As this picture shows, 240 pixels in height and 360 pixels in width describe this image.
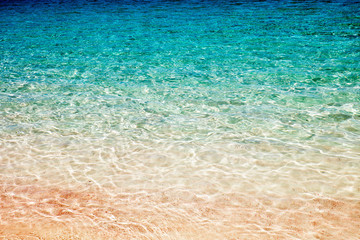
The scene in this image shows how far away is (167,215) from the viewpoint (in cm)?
444

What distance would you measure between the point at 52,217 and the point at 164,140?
276 cm

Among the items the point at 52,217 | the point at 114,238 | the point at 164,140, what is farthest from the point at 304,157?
the point at 52,217

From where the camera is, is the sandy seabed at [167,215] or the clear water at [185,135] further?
the clear water at [185,135]

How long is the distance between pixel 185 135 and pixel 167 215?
8.36 feet

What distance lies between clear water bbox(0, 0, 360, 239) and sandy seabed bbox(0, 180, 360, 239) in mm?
18

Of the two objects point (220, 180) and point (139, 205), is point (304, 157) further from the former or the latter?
point (139, 205)

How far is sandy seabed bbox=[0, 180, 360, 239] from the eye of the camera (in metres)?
4.07

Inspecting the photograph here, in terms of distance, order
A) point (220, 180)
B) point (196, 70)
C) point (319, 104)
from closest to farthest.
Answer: point (220, 180) → point (319, 104) → point (196, 70)

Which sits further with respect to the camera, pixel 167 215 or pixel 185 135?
pixel 185 135

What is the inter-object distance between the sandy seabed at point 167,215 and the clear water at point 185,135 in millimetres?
18

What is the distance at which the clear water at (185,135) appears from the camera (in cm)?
441

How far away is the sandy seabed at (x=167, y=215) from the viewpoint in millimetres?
4074

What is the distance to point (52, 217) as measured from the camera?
4398mm

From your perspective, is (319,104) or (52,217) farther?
(319,104)
